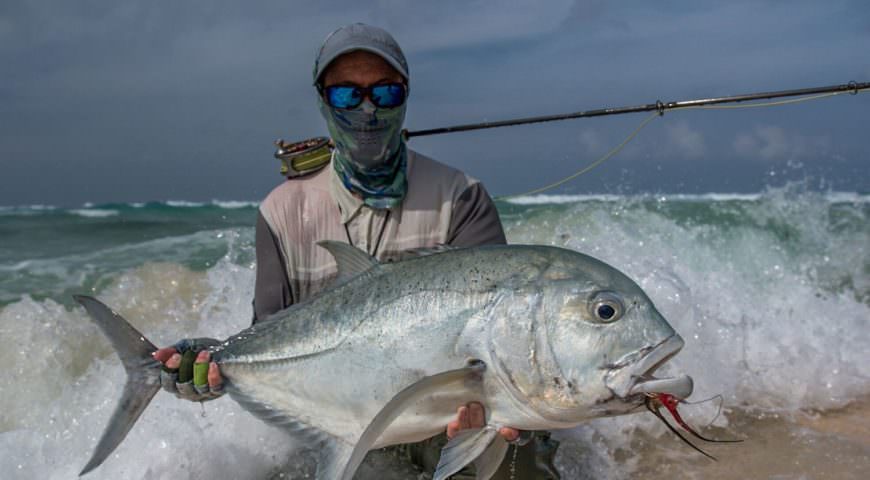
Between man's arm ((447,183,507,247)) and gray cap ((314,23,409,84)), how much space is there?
62cm

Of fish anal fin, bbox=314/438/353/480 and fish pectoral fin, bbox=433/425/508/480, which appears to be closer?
fish pectoral fin, bbox=433/425/508/480

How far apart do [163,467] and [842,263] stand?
8592 mm

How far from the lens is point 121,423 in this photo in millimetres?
2914

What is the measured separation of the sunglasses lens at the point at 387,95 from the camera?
337 cm

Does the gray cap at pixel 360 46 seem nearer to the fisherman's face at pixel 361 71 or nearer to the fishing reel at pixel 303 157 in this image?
the fisherman's face at pixel 361 71

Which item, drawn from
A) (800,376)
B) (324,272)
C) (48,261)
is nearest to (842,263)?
(800,376)

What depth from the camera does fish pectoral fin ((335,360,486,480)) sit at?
237 cm

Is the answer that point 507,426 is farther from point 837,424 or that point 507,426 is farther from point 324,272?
point 837,424

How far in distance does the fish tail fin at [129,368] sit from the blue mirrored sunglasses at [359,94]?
1.26m

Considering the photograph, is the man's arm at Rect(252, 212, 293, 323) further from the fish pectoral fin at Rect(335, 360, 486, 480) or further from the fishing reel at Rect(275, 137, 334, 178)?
the fish pectoral fin at Rect(335, 360, 486, 480)

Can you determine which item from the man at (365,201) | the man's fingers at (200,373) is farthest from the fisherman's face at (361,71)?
the man's fingers at (200,373)

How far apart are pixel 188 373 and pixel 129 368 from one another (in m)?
0.22

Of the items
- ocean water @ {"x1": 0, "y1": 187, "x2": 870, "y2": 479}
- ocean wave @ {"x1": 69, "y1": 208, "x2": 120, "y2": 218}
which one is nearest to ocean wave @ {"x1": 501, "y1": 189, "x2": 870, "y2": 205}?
ocean water @ {"x1": 0, "y1": 187, "x2": 870, "y2": 479}

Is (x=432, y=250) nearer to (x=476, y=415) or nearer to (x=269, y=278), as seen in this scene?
(x=476, y=415)
